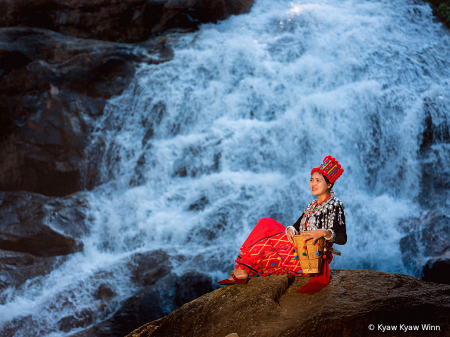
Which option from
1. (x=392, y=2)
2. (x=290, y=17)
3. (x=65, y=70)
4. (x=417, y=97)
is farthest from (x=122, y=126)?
(x=392, y=2)

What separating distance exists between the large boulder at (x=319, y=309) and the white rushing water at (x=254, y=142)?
2.85 meters

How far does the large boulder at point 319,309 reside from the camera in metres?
2.17

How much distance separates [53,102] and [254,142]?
4619 mm

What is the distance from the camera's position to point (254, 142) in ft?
23.6

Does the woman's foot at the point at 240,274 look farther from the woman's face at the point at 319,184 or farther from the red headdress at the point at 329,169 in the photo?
the red headdress at the point at 329,169

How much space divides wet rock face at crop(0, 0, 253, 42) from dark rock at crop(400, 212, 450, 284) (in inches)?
288

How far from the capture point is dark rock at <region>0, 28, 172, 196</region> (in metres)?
7.17

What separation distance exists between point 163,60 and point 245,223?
448cm

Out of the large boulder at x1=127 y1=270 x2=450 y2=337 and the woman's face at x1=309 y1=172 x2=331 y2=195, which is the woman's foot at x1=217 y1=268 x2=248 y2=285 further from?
the woman's face at x1=309 y1=172 x2=331 y2=195

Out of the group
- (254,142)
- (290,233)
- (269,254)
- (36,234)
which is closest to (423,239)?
(254,142)

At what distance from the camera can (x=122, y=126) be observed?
750 centimetres

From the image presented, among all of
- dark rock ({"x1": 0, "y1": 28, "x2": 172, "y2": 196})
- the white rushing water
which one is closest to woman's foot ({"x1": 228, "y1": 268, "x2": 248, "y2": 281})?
the white rushing water

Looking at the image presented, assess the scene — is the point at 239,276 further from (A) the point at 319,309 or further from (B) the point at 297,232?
(A) the point at 319,309

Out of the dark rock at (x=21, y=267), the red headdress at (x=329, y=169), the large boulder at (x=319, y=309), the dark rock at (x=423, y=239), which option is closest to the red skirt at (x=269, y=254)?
the large boulder at (x=319, y=309)
